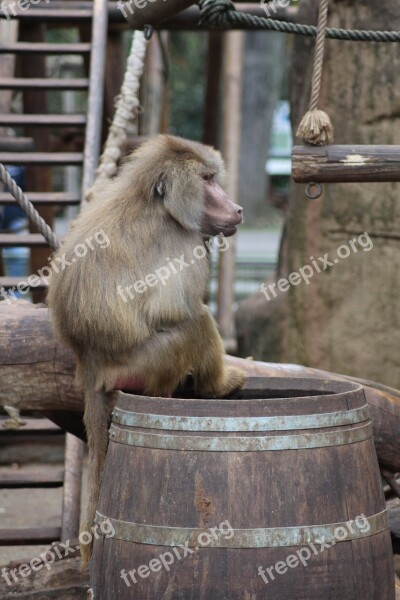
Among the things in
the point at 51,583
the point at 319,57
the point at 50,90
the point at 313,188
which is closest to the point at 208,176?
the point at 313,188

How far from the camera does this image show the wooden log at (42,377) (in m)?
3.89

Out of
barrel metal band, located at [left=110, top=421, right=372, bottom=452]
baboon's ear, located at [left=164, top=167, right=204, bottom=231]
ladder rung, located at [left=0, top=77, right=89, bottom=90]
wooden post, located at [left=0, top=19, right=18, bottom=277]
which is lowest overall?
barrel metal band, located at [left=110, top=421, right=372, bottom=452]

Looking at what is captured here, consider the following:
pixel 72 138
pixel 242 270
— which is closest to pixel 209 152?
pixel 72 138

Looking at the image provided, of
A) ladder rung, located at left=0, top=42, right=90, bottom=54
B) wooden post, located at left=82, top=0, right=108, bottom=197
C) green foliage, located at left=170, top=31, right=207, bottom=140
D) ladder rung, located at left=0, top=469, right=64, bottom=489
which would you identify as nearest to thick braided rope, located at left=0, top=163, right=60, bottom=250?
wooden post, located at left=82, top=0, right=108, bottom=197

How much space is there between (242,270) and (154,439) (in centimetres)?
1087

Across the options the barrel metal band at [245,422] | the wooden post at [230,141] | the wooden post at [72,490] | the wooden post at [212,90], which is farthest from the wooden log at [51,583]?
the wooden post at [212,90]

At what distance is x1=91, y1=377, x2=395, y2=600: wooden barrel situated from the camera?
272cm

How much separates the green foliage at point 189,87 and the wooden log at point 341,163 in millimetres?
22495

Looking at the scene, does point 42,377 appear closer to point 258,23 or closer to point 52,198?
point 258,23

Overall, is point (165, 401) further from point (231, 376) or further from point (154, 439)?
point (231, 376)

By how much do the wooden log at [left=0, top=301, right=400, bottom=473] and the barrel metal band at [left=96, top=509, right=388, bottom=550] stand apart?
1.16 m

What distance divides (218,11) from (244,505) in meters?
2.05

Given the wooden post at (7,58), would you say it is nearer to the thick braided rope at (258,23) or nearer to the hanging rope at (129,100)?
the hanging rope at (129,100)

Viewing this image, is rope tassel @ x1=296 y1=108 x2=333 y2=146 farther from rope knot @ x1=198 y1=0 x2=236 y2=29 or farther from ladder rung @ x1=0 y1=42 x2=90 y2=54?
ladder rung @ x1=0 y1=42 x2=90 y2=54
